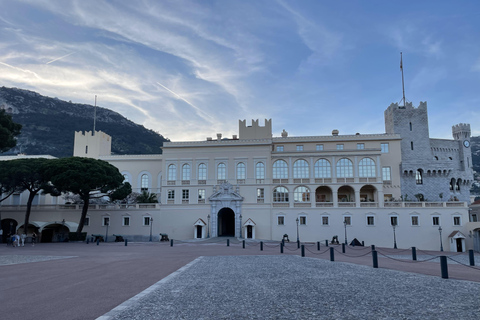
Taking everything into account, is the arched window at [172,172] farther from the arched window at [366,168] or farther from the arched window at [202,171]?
the arched window at [366,168]

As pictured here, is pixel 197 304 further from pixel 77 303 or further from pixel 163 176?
pixel 163 176

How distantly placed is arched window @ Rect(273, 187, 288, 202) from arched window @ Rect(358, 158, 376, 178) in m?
10.9

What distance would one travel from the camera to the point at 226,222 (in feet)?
199

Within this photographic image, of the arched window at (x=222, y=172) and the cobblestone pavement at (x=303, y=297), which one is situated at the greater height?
the arched window at (x=222, y=172)

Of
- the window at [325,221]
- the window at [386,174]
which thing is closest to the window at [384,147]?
the window at [386,174]

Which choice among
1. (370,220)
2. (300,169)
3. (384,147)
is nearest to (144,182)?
(300,169)

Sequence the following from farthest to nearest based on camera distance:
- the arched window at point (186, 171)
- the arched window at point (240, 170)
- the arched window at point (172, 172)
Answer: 1. the arched window at point (172, 172)
2. the arched window at point (186, 171)
3. the arched window at point (240, 170)

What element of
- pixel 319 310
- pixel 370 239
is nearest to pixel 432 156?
pixel 370 239

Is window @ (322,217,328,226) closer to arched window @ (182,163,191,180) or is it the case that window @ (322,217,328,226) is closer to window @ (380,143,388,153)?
window @ (380,143,388,153)

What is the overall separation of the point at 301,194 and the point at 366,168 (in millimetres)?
9958

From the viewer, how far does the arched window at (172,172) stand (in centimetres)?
5712

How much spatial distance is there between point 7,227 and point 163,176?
24836 millimetres

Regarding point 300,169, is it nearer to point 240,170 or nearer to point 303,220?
point 303,220

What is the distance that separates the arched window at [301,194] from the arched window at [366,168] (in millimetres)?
7949
